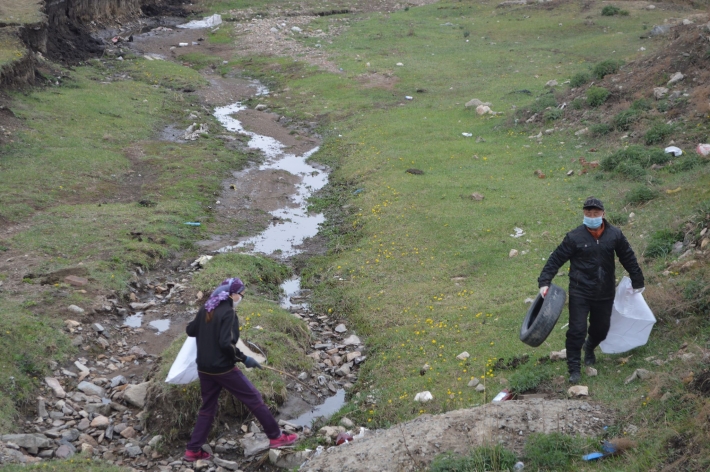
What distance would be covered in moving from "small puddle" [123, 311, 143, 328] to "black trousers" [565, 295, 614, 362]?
25.5 ft

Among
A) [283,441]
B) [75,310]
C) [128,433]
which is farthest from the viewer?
[75,310]

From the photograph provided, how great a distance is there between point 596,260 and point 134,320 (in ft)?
27.5

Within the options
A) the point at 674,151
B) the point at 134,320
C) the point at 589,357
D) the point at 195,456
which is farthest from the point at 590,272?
the point at 674,151

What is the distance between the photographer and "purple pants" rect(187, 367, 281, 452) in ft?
27.0

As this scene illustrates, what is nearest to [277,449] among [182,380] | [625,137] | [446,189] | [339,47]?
[182,380]

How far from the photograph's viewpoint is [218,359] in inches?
316

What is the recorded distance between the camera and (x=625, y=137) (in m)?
17.6

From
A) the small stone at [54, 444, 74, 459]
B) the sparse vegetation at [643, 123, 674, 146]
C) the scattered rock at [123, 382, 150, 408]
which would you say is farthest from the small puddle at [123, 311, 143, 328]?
the sparse vegetation at [643, 123, 674, 146]

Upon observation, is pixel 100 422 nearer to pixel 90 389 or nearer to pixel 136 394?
pixel 136 394

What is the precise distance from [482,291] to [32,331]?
7.58 metres

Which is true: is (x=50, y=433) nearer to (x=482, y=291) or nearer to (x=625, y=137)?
(x=482, y=291)

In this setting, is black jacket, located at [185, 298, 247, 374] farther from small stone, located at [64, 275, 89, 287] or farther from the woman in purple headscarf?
small stone, located at [64, 275, 89, 287]

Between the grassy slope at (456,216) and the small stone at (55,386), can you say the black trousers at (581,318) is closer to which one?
the grassy slope at (456,216)

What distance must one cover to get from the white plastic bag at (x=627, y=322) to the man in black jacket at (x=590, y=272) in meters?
0.19
